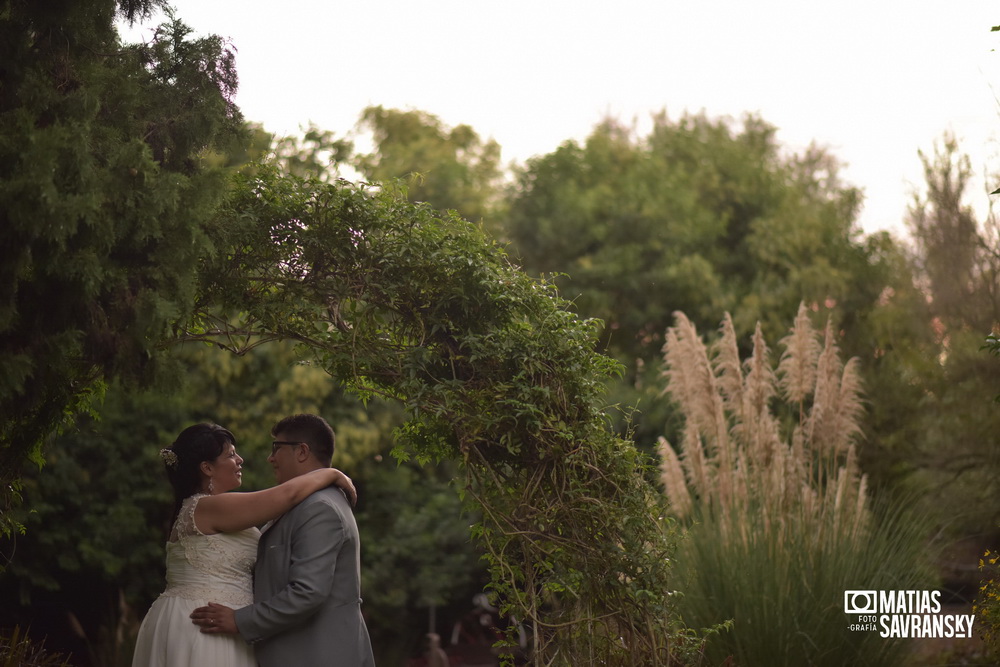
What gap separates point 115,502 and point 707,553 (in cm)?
690

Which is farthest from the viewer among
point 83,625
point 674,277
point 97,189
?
point 674,277

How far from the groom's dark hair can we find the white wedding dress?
16.2 inches

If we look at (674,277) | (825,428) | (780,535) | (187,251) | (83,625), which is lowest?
(83,625)

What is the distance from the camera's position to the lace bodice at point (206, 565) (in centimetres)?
379

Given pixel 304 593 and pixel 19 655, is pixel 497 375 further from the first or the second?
pixel 19 655

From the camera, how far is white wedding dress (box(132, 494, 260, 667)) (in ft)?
12.1

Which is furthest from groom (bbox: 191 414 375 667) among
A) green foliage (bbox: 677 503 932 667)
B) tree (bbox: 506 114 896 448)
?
tree (bbox: 506 114 896 448)

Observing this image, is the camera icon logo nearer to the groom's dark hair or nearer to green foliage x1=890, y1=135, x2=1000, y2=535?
the groom's dark hair

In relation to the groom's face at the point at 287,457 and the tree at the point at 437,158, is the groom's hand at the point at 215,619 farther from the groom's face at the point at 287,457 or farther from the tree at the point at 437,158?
the tree at the point at 437,158

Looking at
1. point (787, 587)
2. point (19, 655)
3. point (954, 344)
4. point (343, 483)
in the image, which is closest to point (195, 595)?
point (343, 483)

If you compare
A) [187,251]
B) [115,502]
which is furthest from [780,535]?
[115,502]

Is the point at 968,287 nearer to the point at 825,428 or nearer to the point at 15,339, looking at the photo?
the point at 825,428

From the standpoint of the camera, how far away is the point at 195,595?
3771 mm

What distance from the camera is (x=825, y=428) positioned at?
7.02m
